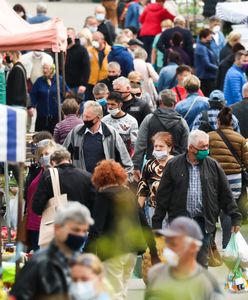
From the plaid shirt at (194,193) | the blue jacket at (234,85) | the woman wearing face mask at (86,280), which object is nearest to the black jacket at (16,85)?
the blue jacket at (234,85)

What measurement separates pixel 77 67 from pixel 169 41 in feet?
9.50

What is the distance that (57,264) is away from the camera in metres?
9.47

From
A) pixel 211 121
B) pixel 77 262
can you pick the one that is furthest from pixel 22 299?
pixel 211 121

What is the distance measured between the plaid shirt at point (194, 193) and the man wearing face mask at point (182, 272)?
3.63 meters

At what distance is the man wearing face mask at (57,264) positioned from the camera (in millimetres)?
9414

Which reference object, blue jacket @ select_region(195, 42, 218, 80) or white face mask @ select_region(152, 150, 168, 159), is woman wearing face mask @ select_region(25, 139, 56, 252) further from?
blue jacket @ select_region(195, 42, 218, 80)

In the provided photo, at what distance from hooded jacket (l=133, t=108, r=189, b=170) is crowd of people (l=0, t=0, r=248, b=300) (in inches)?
0.4

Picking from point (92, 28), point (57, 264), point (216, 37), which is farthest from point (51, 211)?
point (92, 28)

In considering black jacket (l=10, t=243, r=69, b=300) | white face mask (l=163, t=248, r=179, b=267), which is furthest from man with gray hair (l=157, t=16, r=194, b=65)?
black jacket (l=10, t=243, r=69, b=300)

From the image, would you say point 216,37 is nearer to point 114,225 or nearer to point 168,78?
point 168,78

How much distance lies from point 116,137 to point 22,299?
6164 mm

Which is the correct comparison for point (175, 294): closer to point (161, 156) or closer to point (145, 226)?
point (145, 226)

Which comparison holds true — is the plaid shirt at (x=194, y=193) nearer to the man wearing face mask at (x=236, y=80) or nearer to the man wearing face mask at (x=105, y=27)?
the man wearing face mask at (x=236, y=80)

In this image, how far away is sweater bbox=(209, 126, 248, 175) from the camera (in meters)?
15.5
